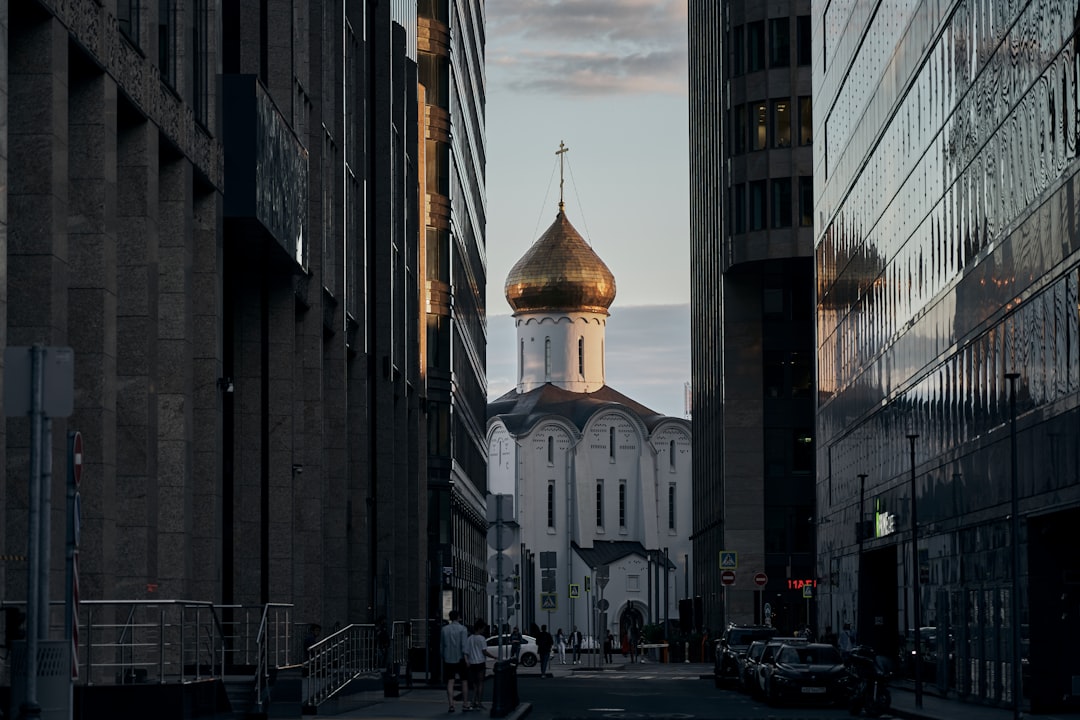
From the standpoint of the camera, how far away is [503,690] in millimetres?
30359

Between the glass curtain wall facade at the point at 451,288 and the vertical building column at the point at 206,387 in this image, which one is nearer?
the vertical building column at the point at 206,387

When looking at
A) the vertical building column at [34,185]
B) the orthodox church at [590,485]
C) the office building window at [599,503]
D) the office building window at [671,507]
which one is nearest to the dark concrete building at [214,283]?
the vertical building column at [34,185]

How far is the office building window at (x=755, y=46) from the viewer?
3036 inches

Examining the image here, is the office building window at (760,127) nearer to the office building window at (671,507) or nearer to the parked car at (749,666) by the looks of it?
the parked car at (749,666)

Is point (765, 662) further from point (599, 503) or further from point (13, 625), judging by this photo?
point (599, 503)

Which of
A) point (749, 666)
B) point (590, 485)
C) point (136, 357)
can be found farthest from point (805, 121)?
point (590, 485)

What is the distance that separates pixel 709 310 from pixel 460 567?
18.5 metres

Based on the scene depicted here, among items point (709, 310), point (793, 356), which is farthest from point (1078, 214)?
point (709, 310)

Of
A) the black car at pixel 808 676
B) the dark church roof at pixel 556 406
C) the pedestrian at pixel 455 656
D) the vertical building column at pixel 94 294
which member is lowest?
the black car at pixel 808 676

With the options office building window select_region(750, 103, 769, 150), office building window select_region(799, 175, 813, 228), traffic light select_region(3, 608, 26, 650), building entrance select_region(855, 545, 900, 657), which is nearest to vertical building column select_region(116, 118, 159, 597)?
traffic light select_region(3, 608, 26, 650)

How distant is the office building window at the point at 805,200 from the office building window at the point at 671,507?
77478 millimetres

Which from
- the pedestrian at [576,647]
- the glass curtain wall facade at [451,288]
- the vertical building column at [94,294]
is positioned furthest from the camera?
the pedestrian at [576,647]

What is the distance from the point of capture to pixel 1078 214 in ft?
97.7

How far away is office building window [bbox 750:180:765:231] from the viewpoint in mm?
76562
